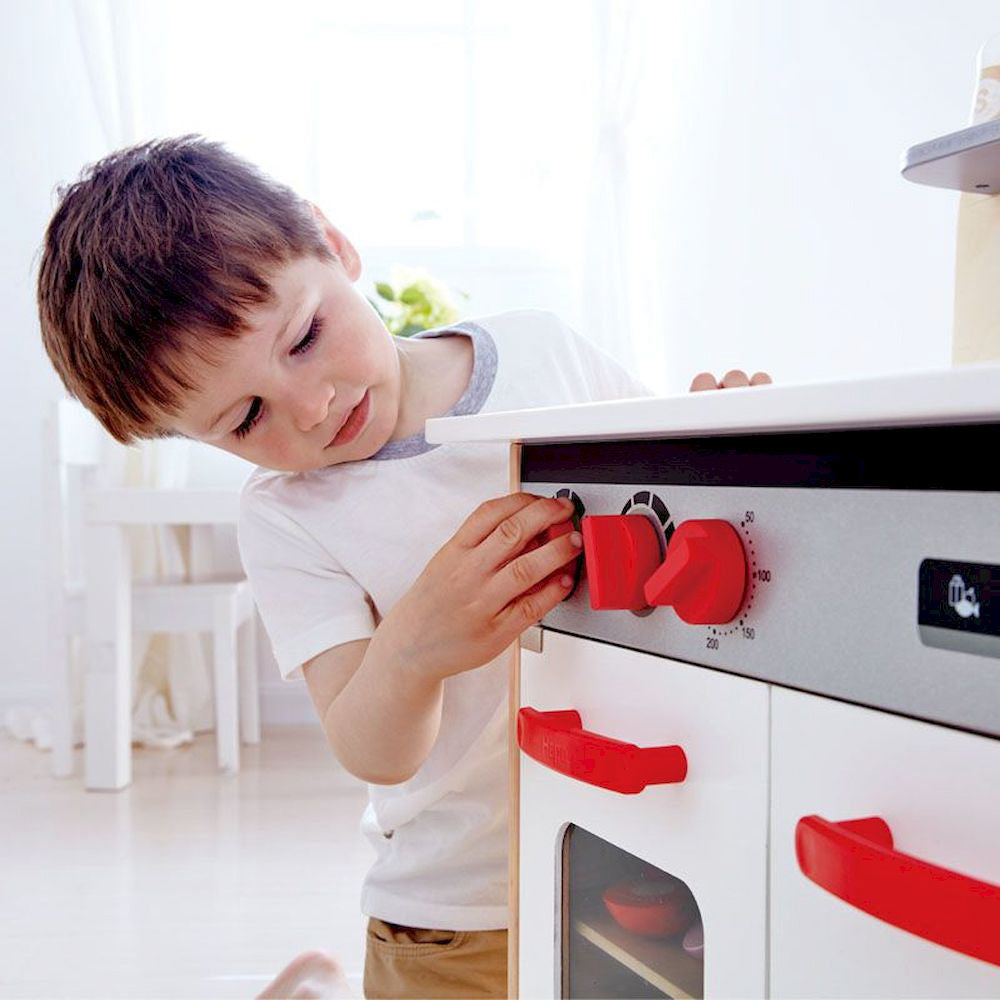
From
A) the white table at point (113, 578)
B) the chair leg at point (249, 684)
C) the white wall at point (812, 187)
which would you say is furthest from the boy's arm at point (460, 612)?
the chair leg at point (249, 684)

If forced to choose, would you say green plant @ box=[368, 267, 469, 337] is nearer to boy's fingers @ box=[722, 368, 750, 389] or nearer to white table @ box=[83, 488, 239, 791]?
white table @ box=[83, 488, 239, 791]

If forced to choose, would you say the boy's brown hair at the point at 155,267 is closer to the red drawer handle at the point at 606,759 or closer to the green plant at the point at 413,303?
the red drawer handle at the point at 606,759

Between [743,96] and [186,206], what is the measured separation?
1479 millimetres

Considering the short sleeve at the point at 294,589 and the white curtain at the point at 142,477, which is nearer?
the short sleeve at the point at 294,589

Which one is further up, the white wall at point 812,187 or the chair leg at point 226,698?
the white wall at point 812,187

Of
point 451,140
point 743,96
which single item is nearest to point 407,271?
point 451,140

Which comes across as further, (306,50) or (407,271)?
(306,50)

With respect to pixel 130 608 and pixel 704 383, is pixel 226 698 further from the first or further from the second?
pixel 704 383

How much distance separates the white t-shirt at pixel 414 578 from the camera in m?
1.00

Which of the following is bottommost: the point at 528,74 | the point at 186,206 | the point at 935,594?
the point at 935,594

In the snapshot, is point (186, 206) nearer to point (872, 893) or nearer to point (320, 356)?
point (320, 356)

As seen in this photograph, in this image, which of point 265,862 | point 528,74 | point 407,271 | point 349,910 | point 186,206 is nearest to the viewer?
point 186,206

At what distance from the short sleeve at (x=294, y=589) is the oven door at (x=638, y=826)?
0.29 m

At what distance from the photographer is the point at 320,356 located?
35.4 inches
